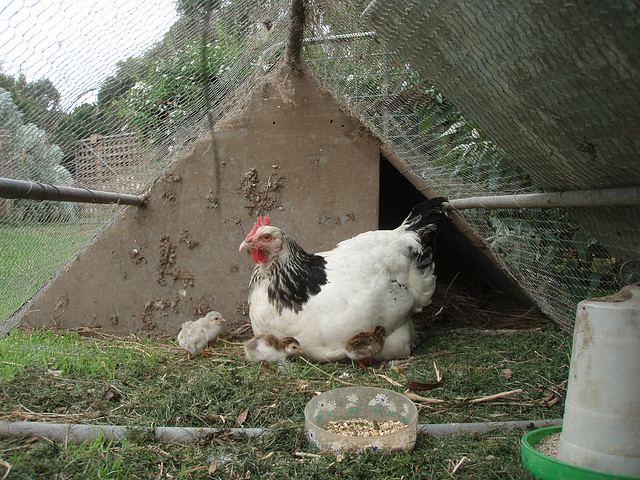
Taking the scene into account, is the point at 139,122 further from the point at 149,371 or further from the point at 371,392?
the point at 371,392

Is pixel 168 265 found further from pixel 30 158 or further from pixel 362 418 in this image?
pixel 362 418

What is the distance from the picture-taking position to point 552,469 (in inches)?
46.4

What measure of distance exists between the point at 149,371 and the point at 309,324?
807mm

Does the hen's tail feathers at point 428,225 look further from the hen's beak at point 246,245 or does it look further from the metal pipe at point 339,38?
the metal pipe at point 339,38

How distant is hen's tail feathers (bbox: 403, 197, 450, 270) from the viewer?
282 centimetres

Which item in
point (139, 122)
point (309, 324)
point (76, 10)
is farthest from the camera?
point (309, 324)

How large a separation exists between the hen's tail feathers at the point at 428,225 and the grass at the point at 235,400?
529 millimetres

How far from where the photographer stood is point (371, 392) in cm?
170

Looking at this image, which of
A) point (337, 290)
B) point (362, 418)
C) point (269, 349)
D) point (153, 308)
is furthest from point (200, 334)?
point (362, 418)

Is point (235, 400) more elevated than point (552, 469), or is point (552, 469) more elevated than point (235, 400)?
point (552, 469)

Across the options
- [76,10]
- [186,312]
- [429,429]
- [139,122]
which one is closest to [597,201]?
[429,429]

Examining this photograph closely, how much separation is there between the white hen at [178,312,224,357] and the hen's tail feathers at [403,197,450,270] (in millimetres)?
1284

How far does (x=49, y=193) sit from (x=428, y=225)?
2.05 meters

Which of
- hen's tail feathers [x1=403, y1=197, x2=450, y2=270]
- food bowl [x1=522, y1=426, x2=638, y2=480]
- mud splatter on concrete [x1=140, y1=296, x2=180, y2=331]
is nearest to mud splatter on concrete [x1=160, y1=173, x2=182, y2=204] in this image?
mud splatter on concrete [x1=140, y1=296, x2=180, y2=331]
